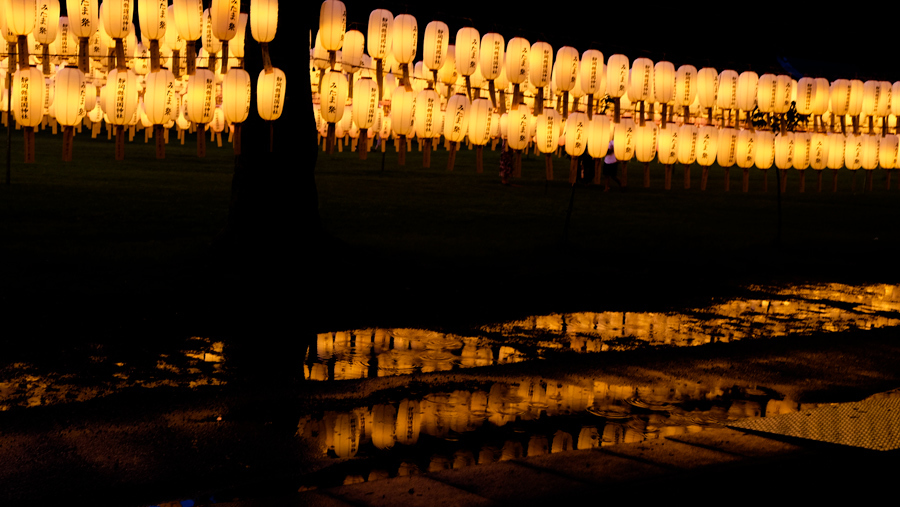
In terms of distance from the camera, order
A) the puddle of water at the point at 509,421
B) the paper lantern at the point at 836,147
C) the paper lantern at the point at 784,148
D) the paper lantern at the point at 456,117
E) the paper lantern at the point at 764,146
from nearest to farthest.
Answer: the puddle of water at the point at 509,421
the paper lantern at the point at 456,117
the paper lantern at the point at 764,146
the paper lantern at the point at 784,148
the paper lantern at the point at 836,147

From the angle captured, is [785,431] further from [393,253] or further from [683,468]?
[393,253]

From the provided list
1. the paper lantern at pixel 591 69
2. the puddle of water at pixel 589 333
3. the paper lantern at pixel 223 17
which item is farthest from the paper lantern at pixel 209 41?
the paper lantern at pixel 591 69

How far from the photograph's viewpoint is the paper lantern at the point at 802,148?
12508 mm

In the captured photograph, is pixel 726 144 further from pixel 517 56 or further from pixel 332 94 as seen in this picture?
pixel 332 94

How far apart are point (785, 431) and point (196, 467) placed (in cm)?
359

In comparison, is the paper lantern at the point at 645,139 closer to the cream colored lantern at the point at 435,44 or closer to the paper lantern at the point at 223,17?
the cream colored lantern at the point at 435,44

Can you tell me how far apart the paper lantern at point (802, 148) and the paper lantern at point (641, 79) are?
2.96 meters

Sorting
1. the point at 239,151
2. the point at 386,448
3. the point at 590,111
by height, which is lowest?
the point at 386,448

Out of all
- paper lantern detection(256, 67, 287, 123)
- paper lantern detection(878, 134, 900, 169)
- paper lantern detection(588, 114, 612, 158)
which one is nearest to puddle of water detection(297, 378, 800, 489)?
paper lantern detection(256, 67, 287, 123)

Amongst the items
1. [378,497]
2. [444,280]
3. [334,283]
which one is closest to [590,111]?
[444,280]

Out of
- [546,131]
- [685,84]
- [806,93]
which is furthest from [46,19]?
[806,93]

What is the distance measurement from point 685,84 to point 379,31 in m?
4.16

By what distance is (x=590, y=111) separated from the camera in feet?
35.5

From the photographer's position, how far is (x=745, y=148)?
Result: 1220 cm
